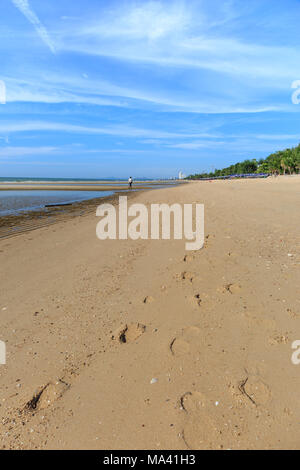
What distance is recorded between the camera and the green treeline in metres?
64.0

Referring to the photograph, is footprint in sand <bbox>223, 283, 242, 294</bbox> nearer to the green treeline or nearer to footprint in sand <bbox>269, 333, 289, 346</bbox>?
footprint in sand <bbox>269, 333, 289, 346</bbox>

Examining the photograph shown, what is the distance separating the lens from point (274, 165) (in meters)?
74.9

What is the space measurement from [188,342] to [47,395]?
1282mm

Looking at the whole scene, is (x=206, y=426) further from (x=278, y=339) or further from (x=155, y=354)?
(x=278, y=339)

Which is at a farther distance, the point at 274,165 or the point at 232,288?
the point at 274,165

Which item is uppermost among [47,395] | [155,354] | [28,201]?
[28,201]

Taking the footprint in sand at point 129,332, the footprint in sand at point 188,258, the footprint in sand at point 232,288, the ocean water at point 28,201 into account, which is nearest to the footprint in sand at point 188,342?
the footprint in sand at point 129,332

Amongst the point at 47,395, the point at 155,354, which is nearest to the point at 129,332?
the point at 155,354

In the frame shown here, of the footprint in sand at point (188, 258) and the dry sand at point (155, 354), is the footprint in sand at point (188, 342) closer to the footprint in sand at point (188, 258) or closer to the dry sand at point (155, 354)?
the dry sand at point (155, 354)

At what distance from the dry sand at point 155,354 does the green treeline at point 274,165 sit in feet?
236

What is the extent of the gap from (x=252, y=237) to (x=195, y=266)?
1.99m
